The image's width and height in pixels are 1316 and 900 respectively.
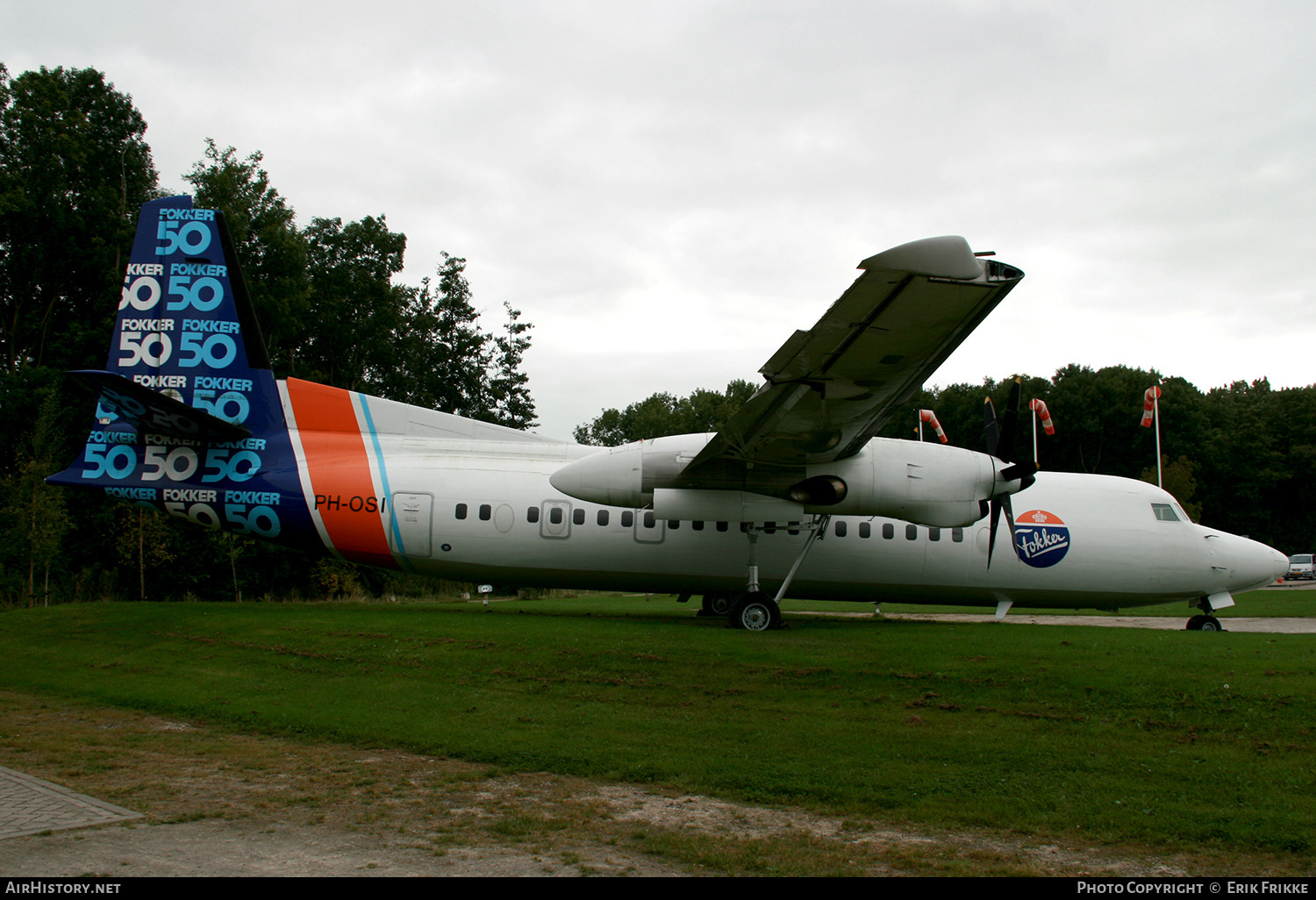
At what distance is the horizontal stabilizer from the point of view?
39.1ft

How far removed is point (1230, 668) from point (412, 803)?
792 cm

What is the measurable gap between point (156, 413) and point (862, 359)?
10861 millimetres

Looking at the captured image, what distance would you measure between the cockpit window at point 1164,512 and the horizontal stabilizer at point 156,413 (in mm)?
16207

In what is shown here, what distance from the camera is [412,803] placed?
5.69m

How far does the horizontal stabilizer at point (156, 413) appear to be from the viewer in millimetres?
11930

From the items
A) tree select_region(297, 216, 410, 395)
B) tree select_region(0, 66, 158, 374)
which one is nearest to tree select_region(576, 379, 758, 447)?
tree select_region(297, 216, 410, 395)

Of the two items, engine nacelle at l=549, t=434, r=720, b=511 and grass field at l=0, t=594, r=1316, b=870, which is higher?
engine nacelle at l=549, t=434, r=720, b=511

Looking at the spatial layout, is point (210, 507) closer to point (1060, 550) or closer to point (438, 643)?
point (438, 643)

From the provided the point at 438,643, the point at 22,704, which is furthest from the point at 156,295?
the point at 438,643

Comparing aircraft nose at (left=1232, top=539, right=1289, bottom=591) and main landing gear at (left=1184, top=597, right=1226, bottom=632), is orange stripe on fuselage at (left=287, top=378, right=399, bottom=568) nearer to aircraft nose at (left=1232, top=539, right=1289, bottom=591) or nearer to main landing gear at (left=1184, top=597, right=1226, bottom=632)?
main landing gear at (left=1184, top=597, right=1226, bottom=632)

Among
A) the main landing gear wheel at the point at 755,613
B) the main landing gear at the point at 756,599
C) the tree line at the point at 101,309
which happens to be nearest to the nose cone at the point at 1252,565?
the main landing gear at the point at 756,599

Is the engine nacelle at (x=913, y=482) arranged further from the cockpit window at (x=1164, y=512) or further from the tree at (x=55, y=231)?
the tree at (x=55, y=231)

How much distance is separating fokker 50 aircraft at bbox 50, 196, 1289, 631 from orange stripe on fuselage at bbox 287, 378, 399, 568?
0.03 meters

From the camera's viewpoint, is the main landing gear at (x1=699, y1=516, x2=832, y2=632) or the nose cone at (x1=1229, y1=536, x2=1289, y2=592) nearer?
the main landing gear at (x1=699, y1=516, x2=832, y2=632)
